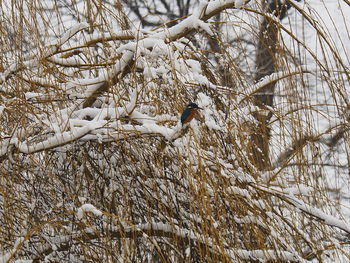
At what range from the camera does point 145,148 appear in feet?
6.91

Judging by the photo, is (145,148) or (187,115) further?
(145,148)

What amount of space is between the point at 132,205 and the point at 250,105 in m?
0.79

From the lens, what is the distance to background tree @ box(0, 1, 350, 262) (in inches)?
79.4

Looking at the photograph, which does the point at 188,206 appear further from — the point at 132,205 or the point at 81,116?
the point at 81,116

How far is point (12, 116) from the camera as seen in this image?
7.46 feet

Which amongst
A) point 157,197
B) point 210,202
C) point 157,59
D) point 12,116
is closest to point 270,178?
point 210,202

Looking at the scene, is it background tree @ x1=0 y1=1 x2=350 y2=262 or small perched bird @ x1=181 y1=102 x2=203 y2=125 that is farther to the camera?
background tree @ x1=0 y1=1 x2=350 y2=262

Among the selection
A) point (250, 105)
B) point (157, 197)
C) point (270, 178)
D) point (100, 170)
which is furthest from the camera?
point (250, 105)

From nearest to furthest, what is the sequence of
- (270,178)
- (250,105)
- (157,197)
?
(157,197) < (270,178) < (250,105)

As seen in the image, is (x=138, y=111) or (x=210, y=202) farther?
(x=138, y=111)

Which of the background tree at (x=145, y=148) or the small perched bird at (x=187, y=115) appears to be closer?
the small perched bird at (x=187, y=115)

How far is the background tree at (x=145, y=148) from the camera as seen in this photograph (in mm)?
2016

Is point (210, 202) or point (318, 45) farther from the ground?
point (318, 45)

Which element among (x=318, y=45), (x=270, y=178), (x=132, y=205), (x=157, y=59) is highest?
(x=318, y=45)
